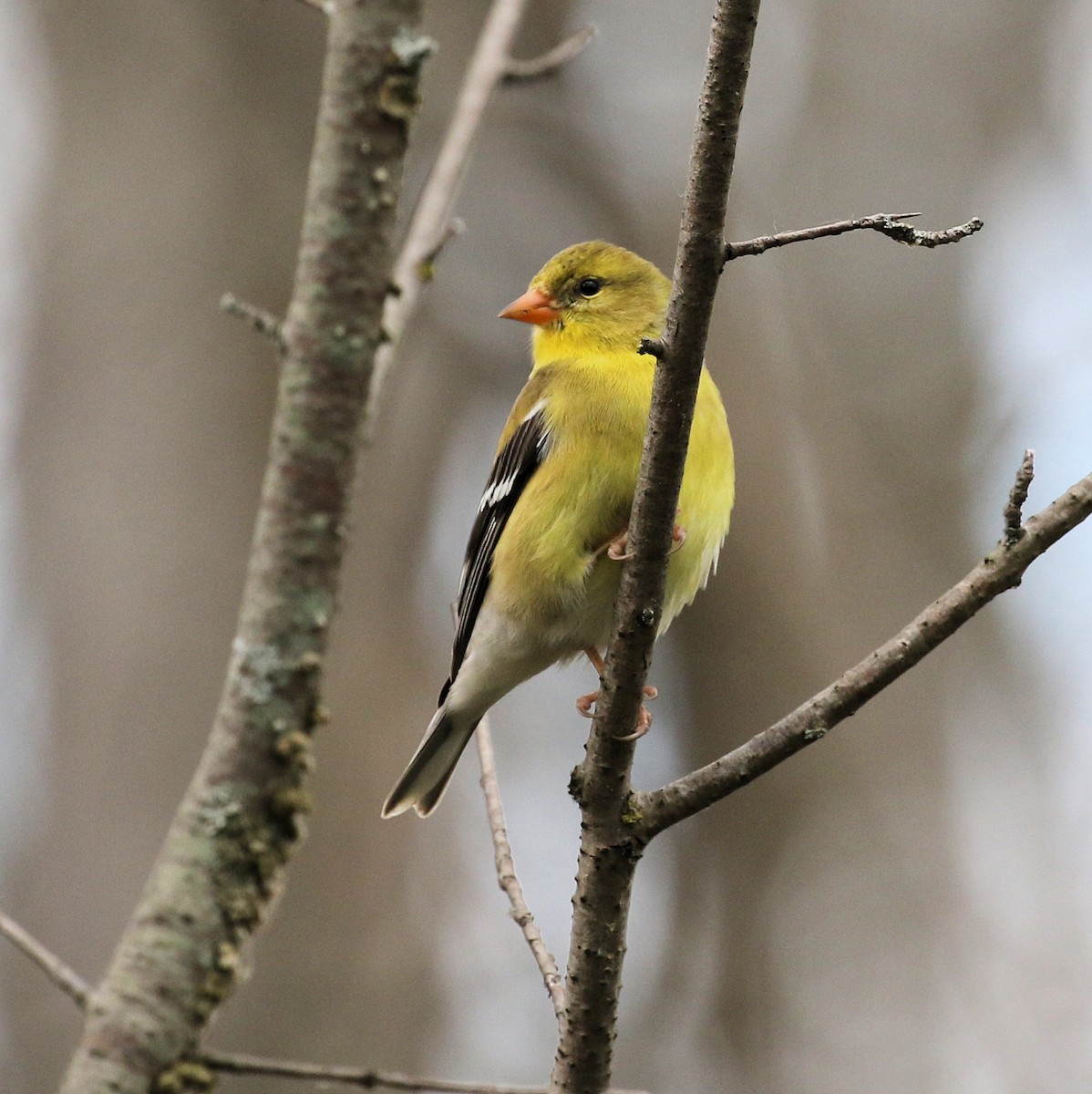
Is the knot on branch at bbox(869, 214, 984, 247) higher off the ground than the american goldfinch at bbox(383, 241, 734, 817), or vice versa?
the american goldfinch at bbox(383, 241, 734, 817)

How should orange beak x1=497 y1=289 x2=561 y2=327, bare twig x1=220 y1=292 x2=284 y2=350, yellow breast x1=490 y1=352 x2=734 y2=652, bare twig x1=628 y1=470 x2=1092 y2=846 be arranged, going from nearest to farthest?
bare twig x1=628 y1=470 x2=1092 y2=846, bare twig x1=220 y1=292 x2=284 y2=350, yellow breast x1=490 y1=352 x2=734 y2=652, orange beak x1=497 y1=289 x2=561 y2=327

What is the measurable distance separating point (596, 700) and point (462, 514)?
16.5 feet

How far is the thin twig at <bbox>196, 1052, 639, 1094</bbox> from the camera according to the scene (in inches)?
89.9

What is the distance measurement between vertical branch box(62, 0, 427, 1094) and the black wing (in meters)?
1.34

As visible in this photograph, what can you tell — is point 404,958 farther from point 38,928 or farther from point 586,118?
point 586,118

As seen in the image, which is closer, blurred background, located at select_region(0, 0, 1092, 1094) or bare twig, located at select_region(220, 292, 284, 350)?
bare twig, located at select_region(220, 292, 284, 350)

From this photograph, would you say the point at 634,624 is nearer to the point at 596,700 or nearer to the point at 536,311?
the point at 596,700

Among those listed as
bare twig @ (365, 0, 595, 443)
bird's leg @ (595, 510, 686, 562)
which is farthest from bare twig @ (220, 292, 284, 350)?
bird's leg @ (595, 510, 686, 562)

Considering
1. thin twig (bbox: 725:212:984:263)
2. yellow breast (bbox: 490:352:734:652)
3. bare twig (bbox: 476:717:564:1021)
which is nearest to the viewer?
thin twig (bbox: 725:212:984:263)

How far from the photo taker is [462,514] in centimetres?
802

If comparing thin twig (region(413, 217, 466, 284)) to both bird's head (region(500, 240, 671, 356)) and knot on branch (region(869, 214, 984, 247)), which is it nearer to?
bird's head (region(500, 240, 671, 356))

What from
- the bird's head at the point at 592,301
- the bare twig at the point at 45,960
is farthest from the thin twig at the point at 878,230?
the bird's head at the point at 592,301

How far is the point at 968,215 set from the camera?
25.6ft

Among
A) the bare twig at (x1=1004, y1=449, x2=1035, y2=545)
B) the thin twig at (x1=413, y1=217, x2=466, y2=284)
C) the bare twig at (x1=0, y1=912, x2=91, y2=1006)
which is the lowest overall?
the bare twig at (x1=0, y1=912, x2=91, y2=1006)
